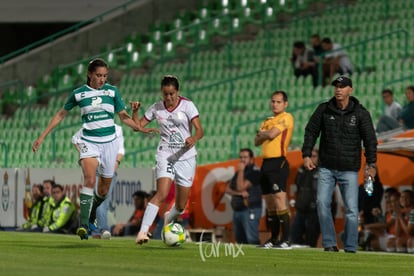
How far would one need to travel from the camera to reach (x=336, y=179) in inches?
691

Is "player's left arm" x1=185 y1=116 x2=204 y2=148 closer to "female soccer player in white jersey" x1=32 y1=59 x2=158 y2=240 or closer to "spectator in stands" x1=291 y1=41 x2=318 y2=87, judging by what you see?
"female soccer player in white jersey" x1=32 y1=59 x2=158 y2=240

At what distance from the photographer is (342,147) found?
56.7 ft

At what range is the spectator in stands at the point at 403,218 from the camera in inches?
787

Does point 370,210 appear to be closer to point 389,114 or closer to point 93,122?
point 389,114

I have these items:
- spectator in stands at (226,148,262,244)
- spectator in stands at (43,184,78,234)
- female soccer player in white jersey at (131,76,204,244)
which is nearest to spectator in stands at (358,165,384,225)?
spectator in stands at (226,148,262,244)

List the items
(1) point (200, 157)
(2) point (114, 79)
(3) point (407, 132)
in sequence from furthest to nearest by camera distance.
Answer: (2) point (114, 79)
(1) point (200, 157)
(3) point (407, 132)

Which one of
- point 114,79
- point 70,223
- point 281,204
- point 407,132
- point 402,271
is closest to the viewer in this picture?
point 402,271

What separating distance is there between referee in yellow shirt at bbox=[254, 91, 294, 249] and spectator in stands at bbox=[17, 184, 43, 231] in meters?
8.71

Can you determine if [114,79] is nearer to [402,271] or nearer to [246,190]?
[246,190]

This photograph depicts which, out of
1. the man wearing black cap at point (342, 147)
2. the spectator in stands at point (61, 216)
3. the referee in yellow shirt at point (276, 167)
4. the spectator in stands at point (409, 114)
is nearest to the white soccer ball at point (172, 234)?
the man wearing black cap at point (342, 147)

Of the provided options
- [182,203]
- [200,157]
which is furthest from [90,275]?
[200,157]

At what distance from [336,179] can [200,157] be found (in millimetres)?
9609

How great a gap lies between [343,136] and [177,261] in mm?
3993

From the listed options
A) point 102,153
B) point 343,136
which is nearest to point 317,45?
point 343,136
